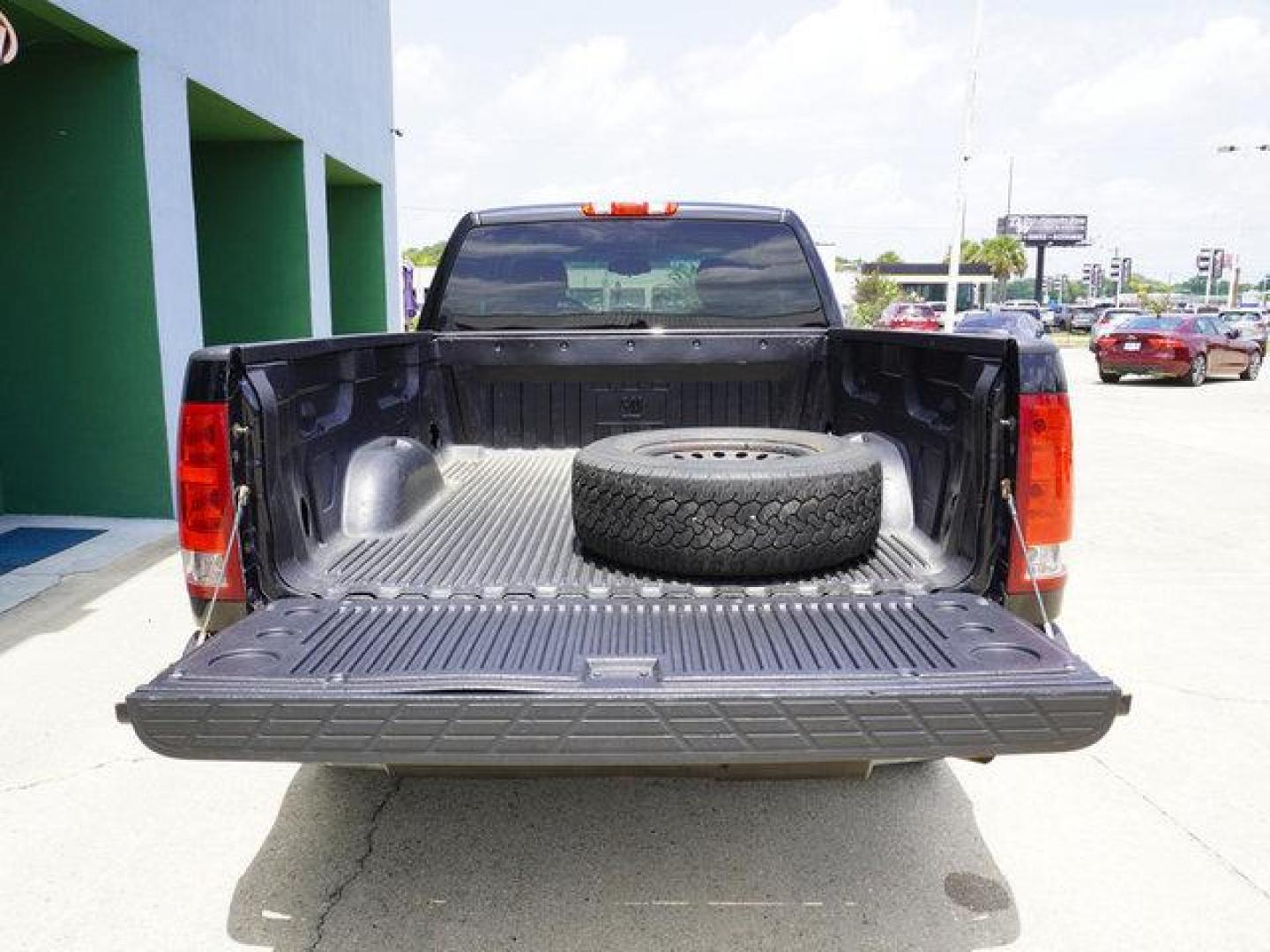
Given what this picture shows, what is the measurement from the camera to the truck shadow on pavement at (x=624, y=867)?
8.05 feet

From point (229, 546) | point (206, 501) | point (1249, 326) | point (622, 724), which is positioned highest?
point (1249, 326)

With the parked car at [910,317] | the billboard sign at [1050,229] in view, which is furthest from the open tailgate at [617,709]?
the billboard sign at [1050,229]

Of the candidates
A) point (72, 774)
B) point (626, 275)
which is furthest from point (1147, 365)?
point (72, 774)

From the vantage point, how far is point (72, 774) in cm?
327

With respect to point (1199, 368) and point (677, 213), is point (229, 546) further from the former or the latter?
point (1199, 368)

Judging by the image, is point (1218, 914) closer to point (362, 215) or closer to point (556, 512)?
point (556, 512)

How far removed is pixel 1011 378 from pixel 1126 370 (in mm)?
20239

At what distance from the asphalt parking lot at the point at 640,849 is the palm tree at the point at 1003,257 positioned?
8316cm

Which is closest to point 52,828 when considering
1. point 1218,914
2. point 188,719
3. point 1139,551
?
point 188,719

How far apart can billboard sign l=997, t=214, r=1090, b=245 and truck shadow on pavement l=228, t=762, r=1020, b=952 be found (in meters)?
111

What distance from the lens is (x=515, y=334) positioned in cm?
410

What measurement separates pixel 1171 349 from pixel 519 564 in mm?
20438

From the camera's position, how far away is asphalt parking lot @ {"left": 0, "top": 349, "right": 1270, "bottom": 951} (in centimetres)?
247

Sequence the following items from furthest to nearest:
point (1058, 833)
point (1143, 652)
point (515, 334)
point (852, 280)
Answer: point (852, 280), point (1143, 652), point (515, 334), point (1058, 833)
